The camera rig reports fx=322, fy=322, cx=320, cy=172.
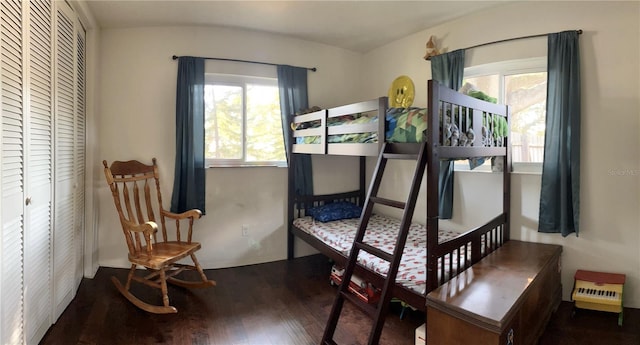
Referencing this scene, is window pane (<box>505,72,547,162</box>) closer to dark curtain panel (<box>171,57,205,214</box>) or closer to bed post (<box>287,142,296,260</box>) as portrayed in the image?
bed post (<box>287,142,296,260</box>)

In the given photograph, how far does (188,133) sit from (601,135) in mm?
3384

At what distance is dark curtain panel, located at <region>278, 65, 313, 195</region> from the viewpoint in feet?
11.3

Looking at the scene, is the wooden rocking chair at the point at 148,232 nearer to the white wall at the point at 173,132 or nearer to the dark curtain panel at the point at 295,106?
the white wall at the point at 173,132

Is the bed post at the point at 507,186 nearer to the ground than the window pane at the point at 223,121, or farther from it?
nearer to the ground

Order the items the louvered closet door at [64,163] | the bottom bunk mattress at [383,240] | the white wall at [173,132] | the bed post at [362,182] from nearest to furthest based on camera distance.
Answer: the bottom bunk mattress at [383,240] → the louvered closet door at [64,163] → the white wall at [173,132] → the bed post at [362,182]

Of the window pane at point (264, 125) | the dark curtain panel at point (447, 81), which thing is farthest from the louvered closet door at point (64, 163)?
the dark curtain panel at point (447, 81)

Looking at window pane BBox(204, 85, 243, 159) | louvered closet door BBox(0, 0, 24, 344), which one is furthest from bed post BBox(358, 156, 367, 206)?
louvered closet door BBox(0, 0, 24, 344)

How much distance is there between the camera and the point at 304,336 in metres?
2.11

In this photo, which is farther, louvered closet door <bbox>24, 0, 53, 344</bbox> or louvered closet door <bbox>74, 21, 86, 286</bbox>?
louvered closet door <bbox>74, 21, 86, 286</bbox>

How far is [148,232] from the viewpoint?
2.38m

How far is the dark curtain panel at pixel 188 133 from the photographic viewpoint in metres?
3.08

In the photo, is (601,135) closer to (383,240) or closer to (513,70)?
(513,70)

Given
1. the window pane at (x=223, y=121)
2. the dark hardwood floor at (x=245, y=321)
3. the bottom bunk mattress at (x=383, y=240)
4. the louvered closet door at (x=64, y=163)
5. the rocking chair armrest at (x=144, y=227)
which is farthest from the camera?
the window pane at (x=223, y=121)

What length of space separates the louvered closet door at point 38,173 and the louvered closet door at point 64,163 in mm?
112
